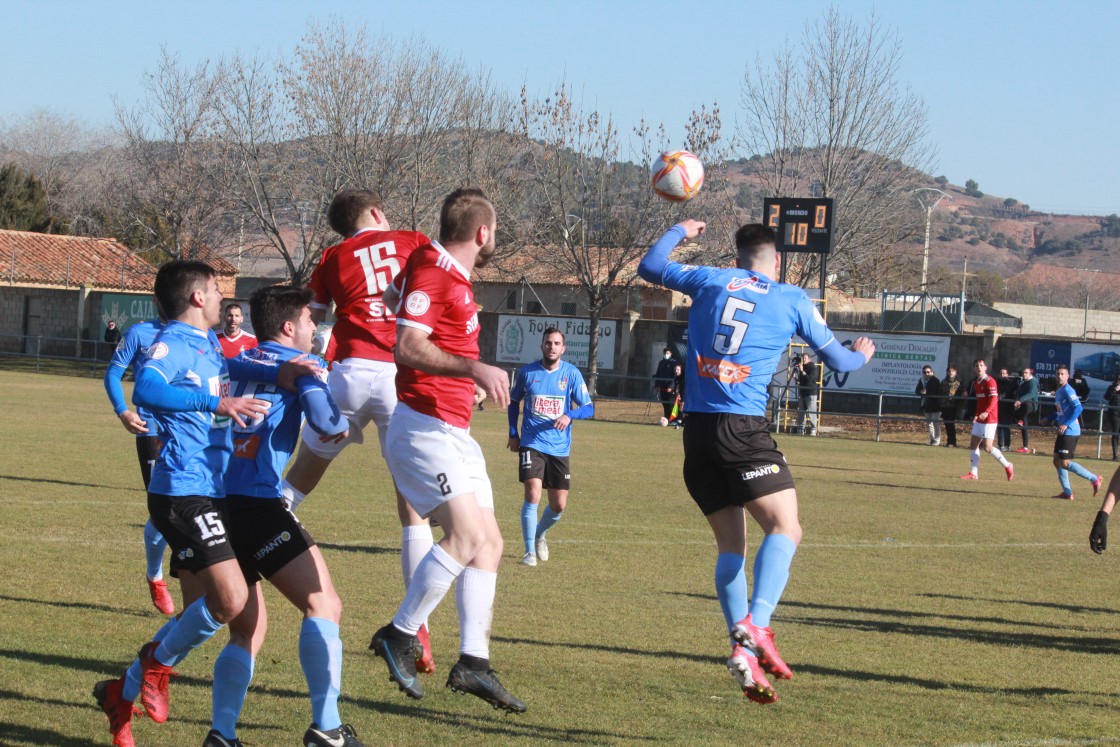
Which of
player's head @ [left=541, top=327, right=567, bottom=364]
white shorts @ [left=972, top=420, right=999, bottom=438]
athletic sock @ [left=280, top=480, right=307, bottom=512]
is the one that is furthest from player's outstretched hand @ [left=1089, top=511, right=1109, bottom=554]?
white shorts @ [left=972, top=420, right=999, bottom=438]

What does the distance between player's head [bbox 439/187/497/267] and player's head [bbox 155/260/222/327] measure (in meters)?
0.99

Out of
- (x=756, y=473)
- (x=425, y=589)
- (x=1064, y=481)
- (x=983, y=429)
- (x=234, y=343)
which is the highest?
(x=234, y=343)

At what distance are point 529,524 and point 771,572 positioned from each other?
5.17 metres

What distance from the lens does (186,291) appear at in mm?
4871

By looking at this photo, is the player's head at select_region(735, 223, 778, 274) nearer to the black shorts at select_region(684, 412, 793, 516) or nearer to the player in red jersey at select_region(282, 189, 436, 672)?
the black shorts at select_region(684, 412, 793, 516)

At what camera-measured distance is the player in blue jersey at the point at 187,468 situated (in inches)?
180

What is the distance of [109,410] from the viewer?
2691 centimetres

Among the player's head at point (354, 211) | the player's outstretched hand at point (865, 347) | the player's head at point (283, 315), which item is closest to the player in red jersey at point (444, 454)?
the player's head at point (283, 315)

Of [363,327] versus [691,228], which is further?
[691,228]

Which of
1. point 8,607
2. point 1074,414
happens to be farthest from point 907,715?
point 1074,414

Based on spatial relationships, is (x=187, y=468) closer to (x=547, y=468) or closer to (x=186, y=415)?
(x=186, y=415)

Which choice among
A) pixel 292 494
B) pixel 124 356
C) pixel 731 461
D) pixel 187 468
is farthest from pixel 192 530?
pixel 124 356

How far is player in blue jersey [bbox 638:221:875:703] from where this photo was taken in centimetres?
598

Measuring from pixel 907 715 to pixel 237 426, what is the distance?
3.49 meters
